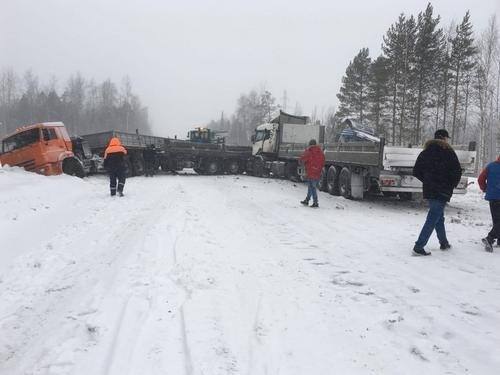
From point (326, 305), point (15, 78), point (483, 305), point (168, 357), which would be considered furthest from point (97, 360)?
point (15, 78)

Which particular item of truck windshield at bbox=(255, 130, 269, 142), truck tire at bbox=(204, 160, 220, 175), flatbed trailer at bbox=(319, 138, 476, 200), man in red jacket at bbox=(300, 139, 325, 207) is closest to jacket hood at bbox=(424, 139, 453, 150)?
flatbed trailer at bbox=(319, 138, 476, 200)

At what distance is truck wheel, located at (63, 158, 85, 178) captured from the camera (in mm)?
18980

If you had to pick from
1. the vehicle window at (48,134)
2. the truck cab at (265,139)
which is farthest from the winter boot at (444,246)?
the truck cab at (265,139)

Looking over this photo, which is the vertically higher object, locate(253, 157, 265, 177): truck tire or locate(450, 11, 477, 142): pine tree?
locate(450, 11, 477, 142): pine tree

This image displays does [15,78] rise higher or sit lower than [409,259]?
higher

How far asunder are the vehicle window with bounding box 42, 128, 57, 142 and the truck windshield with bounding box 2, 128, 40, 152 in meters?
0.22

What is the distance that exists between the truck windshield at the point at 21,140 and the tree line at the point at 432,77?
2560 centimetres

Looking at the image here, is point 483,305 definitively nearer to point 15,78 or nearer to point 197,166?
point 197,166

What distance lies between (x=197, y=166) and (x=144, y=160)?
10.4 ft

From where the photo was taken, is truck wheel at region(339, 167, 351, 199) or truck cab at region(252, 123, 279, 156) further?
truck cab at region(252, 123, 279, 156)

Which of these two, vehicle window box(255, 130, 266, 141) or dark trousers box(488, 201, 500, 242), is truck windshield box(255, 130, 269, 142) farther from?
dark trousers box(488, 201, 500, 242)

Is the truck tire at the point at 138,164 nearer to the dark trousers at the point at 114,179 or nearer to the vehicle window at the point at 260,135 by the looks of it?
the vehicle window at the point at 260,135

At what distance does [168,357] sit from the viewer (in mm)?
3383

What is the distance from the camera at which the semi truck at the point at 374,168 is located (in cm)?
1147
